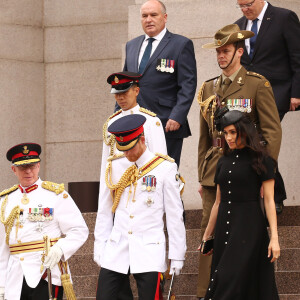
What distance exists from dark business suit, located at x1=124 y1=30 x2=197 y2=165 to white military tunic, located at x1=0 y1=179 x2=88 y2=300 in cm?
152

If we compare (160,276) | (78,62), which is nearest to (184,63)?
(160,276)

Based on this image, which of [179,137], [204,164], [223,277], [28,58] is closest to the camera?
[223,277]

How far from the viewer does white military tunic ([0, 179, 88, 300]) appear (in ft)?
24.7

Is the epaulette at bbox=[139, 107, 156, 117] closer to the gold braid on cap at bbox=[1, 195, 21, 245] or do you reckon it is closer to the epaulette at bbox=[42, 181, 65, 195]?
the epaulette at bbox=[42, 181, 65, 195]

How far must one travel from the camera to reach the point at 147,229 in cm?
720

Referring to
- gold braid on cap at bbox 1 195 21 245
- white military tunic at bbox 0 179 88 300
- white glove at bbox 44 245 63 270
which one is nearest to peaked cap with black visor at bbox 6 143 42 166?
white military tunic at bbox 0 179 88 300

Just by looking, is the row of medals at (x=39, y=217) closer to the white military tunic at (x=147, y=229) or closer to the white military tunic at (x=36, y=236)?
the white military tunic at (x=36, y=236)

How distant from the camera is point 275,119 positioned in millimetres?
7656

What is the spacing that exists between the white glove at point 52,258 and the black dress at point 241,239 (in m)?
1.23

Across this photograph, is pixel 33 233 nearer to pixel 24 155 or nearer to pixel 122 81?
pixel 24 155

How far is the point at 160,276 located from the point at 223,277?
0.54 meters

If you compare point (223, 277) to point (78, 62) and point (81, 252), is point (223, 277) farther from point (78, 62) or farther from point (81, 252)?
point (78, 62)

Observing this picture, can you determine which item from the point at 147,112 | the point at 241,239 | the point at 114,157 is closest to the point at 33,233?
the point at 114,157

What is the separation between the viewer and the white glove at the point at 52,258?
7.43 m
